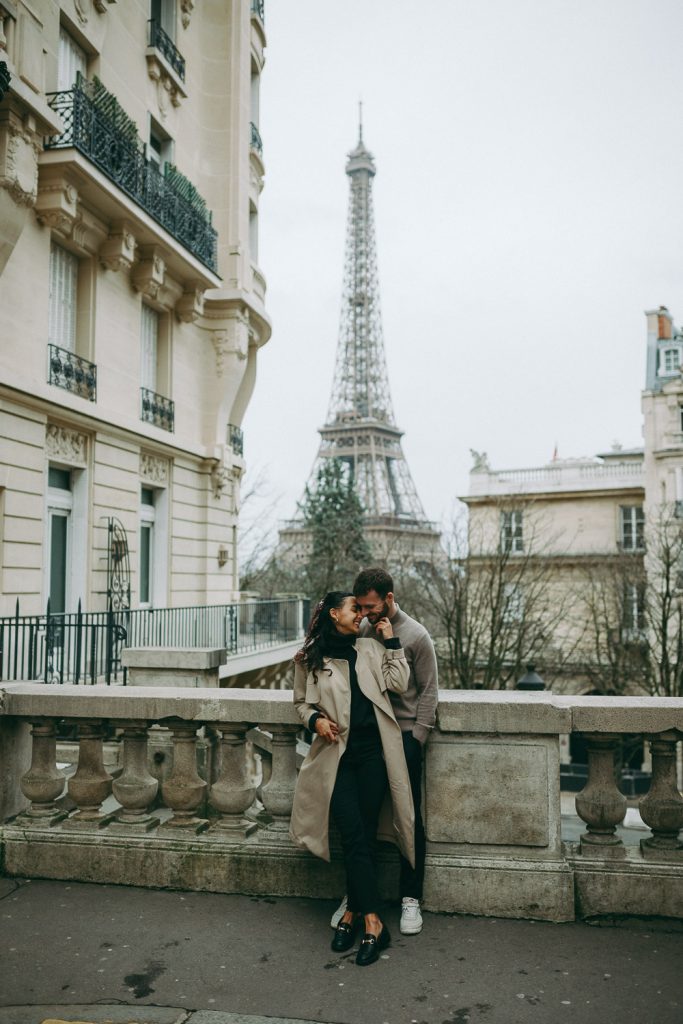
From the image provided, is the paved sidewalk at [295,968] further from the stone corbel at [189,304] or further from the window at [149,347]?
the stone corbel at [189,304]

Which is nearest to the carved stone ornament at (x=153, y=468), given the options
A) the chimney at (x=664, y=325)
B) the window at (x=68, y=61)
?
the window at (x=68, y=61)

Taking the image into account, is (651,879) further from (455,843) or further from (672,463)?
(672,463)

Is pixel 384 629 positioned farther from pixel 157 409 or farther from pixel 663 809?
pixel 157 409

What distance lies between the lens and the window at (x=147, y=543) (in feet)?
57.6

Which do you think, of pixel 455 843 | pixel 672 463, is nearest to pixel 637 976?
pixel 455 843

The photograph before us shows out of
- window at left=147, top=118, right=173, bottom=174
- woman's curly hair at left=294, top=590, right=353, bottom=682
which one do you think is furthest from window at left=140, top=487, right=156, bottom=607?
woman's curly hair at left=294, top=590, right=353, bottom=682

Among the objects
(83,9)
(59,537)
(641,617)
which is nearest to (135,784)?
(59,537)

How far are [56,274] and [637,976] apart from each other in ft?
44.7

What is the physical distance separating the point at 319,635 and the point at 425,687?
616mm

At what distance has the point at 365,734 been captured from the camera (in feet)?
14.4

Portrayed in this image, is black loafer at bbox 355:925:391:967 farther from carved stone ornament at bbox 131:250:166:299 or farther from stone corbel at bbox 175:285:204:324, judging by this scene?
stone corbel at bbox 175:285:204:324

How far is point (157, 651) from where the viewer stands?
6.97 m

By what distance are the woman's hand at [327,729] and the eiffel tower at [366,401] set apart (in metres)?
51.5

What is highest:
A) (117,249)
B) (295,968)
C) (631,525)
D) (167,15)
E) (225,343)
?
(167,15)
